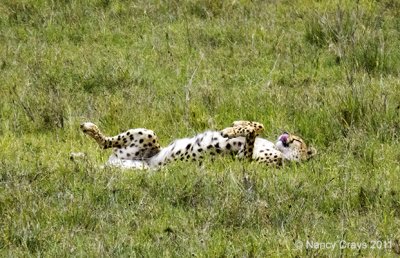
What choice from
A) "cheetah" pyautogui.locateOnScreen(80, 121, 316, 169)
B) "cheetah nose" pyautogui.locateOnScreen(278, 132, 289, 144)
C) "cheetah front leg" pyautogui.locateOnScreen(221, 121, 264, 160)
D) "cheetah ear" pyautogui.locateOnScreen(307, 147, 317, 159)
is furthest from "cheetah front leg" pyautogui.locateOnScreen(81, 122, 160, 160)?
"cheetah ear" pyautogui.locateOnScreen(307, 147, 317, 159)

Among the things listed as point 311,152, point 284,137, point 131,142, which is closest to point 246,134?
point 284,137

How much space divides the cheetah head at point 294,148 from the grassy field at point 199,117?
129mm

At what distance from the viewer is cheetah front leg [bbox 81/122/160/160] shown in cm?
839

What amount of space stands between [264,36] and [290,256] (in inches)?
242

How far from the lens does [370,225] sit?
21.2 feet

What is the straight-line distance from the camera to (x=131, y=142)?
332 inches

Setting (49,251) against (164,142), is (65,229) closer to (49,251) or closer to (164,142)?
(49,251)

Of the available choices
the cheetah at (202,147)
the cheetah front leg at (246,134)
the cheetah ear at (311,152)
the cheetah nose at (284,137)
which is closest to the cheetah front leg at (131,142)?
the cheetah at (202,147)

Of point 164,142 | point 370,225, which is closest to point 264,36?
point 164,142

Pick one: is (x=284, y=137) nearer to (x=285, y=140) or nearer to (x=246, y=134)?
(x=285, y=140)

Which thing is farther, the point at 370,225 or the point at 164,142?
the point at 164,142

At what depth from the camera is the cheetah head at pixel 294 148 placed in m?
8.05

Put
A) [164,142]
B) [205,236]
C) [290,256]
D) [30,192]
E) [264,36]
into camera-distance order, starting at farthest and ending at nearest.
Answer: [264,36], [164,142], [30,192], [205,236], [290,256]

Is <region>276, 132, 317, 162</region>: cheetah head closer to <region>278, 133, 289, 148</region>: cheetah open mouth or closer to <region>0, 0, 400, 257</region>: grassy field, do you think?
<region>278, 133, 289, 148</region>: cheetah open mouth
